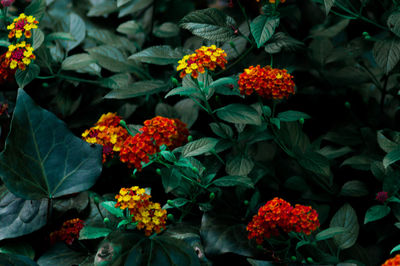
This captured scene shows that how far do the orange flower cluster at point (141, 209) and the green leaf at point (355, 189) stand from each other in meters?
0.75

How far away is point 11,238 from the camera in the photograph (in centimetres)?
173

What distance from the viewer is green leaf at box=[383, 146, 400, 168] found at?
157 centimetres

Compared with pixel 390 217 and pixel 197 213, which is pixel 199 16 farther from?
pixel 390 217

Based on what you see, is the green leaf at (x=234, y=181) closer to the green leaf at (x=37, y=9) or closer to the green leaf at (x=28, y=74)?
the green leaf at (x=28, y=74)

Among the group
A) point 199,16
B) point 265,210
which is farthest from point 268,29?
point 265,210

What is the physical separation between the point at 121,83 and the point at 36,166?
0.53 metres

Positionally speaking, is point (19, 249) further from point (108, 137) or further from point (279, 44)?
point (279, 44)

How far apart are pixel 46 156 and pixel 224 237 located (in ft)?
2.34

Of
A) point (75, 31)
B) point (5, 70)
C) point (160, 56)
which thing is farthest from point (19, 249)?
point (75, 31)

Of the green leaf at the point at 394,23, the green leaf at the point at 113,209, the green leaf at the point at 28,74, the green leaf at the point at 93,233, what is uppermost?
the green leaf at the point at 394,23

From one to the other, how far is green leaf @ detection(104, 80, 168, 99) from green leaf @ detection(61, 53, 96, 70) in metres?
0.18

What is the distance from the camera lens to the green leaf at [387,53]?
67.8 inches

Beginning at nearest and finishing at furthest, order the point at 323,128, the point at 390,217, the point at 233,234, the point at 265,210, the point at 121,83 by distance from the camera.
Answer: the point at 265,210
the point at 233,234
the point at 390,217
the point at 121,83
the point at 323,128

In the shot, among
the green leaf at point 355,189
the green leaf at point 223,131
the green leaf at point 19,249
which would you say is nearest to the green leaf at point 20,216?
the green leaf at point 19,249
